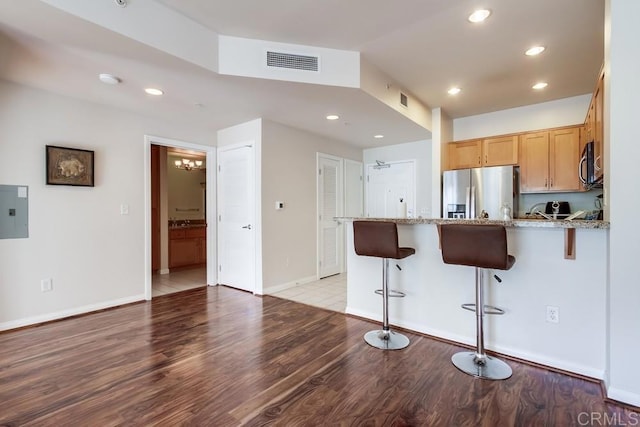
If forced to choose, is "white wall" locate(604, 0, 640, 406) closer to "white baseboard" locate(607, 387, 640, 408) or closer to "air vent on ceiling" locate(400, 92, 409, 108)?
"white baseboard" locate(607, 387, 640, 408)

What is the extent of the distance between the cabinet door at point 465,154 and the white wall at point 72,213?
4.30m

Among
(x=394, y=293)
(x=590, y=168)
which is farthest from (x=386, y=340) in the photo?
(x=590, y=168)

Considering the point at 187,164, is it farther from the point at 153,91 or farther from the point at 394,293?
the point at 394,293

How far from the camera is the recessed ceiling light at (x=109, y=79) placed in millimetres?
2649

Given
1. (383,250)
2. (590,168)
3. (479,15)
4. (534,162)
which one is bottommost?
(383,250)

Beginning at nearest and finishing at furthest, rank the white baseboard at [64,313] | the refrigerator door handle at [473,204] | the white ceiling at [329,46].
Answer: the white ceiling at [329,46], the white baseboard at [64,313], the refrigerator door handle at [473,204]

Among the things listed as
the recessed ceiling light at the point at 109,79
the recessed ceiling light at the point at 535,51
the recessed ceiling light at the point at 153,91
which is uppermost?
the recessed ceiling light at the point at 535,51

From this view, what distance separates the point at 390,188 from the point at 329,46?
10.9 ft

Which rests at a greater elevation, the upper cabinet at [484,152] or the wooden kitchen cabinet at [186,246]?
the upper cabinet at [484,152]

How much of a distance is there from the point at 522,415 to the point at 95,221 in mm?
4246

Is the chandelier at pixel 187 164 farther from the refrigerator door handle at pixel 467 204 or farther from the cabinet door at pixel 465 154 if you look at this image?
the refrigerator door handle at pixel 467 204

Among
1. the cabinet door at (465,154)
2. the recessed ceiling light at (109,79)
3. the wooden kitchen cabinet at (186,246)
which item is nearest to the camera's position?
the recessed ceiling light at (109,79)

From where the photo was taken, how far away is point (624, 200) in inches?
66.9

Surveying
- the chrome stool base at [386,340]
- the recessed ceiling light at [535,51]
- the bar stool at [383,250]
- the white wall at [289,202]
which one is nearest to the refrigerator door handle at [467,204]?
the recessed ceiling light at [535,51]
